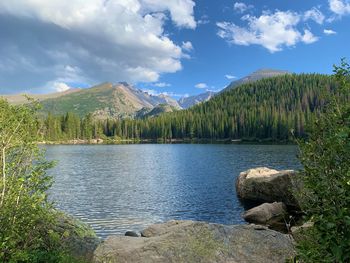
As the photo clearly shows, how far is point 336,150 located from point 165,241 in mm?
10240

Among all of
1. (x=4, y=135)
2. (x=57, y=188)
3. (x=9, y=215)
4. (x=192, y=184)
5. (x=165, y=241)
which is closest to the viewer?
(x=9, y=215)

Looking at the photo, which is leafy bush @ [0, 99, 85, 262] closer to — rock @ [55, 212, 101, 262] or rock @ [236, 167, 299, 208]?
rock @ [55, 212, 101, 262]

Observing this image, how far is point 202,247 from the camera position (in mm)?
14945

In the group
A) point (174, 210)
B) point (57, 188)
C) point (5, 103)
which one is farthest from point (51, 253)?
point (57, 188)

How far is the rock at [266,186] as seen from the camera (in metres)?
39.2

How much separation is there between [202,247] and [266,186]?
28.7 meters

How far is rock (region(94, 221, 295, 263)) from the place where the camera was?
1452cm

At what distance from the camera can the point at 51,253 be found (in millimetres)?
13102

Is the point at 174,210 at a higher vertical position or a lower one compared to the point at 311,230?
lower

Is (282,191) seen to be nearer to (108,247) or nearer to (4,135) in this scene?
(108,247)

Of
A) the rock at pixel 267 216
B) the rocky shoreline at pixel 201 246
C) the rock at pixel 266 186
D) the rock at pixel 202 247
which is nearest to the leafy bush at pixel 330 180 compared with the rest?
the rocky shoreline at pixel 201 246

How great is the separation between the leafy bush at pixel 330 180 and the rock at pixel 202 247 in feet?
27.0

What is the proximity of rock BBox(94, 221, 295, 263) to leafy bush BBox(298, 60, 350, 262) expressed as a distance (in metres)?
8.22

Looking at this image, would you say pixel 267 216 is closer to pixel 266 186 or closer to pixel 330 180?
pixel 266 186
